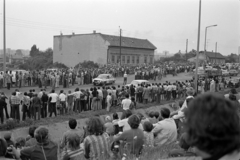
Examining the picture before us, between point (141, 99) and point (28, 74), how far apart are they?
13.2 m

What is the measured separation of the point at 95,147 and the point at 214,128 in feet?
11.1

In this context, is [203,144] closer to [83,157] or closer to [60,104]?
[83,157]

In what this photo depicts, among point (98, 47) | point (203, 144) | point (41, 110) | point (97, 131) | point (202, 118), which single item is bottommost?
point (41, 110)

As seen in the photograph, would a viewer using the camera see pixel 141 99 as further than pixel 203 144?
Yes

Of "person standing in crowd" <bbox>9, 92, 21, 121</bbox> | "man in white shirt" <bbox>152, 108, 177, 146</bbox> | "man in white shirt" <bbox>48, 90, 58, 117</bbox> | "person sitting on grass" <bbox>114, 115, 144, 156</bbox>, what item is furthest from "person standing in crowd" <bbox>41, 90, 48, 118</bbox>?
"person sitting on grass" <bbox>114, 115, 144, 156</bbox>

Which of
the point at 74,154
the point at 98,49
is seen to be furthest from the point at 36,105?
the point at 98,49

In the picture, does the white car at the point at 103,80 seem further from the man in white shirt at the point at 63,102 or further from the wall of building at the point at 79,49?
the wall of building at the point at 79,49

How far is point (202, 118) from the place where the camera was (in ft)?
6.13

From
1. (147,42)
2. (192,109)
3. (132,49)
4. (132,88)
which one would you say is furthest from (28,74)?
(147,42)

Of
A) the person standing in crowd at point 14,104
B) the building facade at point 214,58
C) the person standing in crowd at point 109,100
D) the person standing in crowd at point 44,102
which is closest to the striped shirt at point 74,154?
the person standing in crowd at point 14,104

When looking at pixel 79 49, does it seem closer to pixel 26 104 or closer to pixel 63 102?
pixel 63 102

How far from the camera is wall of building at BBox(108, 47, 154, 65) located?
5791cm

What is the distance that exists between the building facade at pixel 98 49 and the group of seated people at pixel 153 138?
49085mm

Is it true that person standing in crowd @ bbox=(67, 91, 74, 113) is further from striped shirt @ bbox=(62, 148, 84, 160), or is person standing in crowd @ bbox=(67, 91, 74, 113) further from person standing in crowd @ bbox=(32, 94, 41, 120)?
striped shirt @ bbox=(62, 148, 84, 160)
